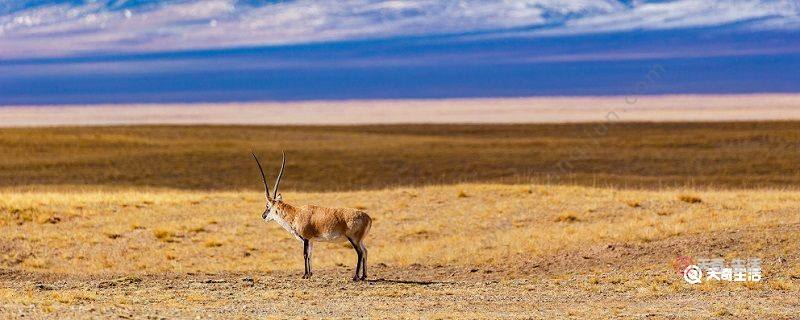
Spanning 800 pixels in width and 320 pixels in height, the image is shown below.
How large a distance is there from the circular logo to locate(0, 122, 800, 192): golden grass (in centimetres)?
2675

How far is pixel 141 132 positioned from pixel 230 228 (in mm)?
66317

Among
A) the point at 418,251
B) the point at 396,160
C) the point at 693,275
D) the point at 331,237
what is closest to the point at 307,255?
the point at 331,237

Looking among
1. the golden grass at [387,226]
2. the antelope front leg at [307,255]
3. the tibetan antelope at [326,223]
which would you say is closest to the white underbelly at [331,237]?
the tibetan antelope at [326,223]

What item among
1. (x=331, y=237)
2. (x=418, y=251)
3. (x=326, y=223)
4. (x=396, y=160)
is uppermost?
(x=326, y=223)

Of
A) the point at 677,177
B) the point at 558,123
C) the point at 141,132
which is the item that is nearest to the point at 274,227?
the point at 677,177

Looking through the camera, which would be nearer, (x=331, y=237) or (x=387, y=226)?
(x=331, y=237)

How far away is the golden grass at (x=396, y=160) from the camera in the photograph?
52.6 m

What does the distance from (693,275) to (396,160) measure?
44118mm

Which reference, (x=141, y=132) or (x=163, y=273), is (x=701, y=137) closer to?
(x=141, y=132)

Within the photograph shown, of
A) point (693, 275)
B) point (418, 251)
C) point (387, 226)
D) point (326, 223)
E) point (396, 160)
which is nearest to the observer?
point (326, 223)

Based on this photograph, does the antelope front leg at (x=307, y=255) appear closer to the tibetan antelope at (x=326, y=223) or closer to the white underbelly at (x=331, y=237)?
the tibetan antelope at (x=326, y=223)

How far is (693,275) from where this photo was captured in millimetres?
18516

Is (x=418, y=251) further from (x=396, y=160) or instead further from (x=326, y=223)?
(x=396, y=160)

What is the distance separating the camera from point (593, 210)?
2853 cm
